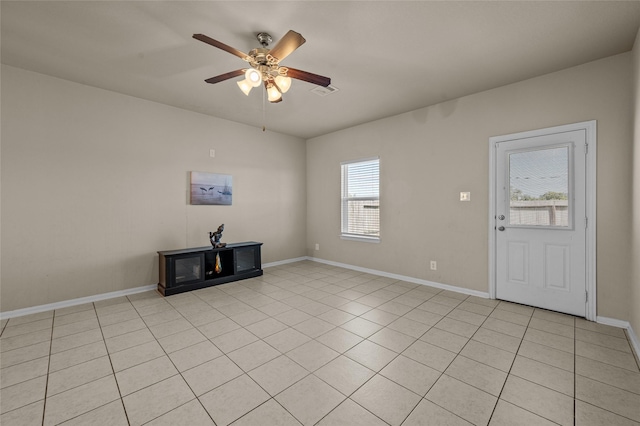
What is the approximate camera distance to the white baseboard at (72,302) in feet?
10.0

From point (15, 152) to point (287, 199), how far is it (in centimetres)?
391

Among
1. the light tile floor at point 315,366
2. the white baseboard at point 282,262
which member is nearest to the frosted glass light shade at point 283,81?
the light tile floor at point 315,366

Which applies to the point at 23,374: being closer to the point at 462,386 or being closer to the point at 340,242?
the point at 462,386

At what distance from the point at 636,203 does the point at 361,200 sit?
135 inches

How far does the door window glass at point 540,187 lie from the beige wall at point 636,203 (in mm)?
543

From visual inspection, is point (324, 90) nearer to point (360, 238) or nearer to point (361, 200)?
point (361, 200)

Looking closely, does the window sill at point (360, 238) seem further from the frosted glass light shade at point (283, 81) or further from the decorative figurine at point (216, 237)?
the frosted glass light shade at point (283, 81)

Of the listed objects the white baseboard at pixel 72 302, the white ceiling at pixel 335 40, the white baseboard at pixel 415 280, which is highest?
the white ceiling at pixel 335 40

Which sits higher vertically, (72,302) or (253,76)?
(253,76)

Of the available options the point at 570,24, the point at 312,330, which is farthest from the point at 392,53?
the point at 312,330

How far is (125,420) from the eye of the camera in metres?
1.57

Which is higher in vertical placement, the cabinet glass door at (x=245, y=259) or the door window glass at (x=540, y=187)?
the door window glass at (x=540, y=187)

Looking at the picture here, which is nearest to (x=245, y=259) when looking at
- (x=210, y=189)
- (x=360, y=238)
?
(x=210, y=189)

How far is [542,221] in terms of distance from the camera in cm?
316
